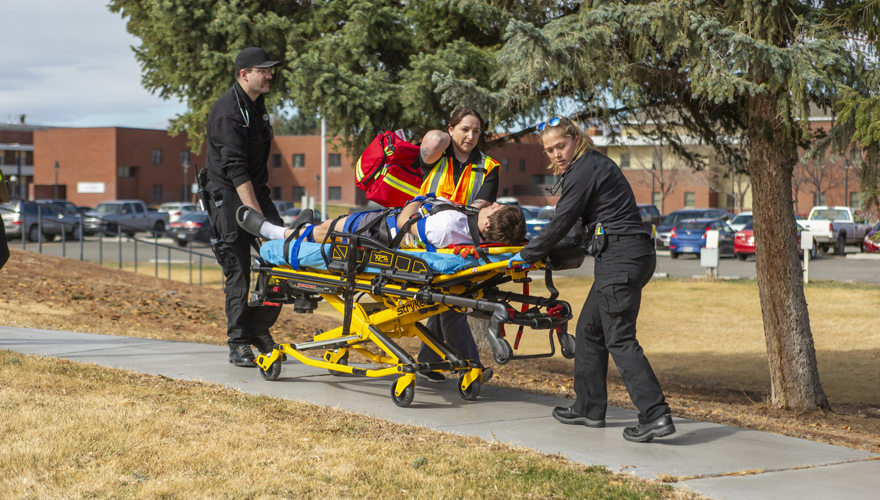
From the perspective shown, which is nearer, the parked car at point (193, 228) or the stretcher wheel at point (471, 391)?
the stretcher wheel at point (471, 391)

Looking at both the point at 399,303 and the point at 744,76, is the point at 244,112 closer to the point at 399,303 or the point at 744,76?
the point at 399,303

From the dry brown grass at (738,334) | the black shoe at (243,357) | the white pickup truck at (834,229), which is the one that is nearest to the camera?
the black shoe at (243,357)

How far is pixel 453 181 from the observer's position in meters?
5.95

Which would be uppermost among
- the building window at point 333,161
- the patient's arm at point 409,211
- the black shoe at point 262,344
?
the building window at point 333,161

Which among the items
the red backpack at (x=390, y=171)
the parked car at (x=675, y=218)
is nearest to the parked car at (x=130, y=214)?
the parked car at (x=675, y=218)

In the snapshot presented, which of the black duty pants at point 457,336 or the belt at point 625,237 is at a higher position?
the belt at point 625,237

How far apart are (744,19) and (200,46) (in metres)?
7.10

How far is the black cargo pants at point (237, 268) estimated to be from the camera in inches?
257

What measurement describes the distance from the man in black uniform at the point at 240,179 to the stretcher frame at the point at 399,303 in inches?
17.3

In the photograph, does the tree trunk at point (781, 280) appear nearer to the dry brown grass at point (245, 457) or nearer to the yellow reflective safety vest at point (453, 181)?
the yellow reflective safety vest at point (453, 181)

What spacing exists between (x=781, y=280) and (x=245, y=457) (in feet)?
20.8

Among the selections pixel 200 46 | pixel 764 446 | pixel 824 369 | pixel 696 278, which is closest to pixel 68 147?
pixel 696 278

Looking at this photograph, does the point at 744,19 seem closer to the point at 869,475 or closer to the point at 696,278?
the point at 869,475

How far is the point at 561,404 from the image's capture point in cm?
600
